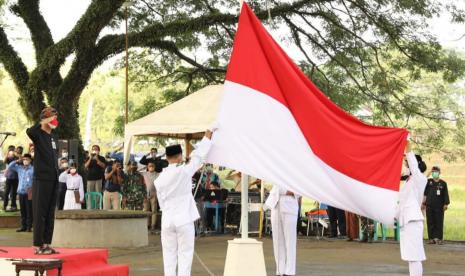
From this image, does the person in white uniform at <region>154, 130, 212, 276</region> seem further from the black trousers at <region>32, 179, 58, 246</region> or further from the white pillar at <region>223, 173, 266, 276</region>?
the black trousers at <region>32, 179, 58, 246</region>

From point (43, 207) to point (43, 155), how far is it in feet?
2.16

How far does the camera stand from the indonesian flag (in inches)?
404

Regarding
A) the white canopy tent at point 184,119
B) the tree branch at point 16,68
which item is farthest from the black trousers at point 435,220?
the tree branch at point 16,68

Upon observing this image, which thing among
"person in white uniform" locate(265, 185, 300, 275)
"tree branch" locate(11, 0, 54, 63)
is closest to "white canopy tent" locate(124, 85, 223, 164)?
"person in white uniform" locate(265, 185, 300, 275)

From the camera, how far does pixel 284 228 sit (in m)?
13.3

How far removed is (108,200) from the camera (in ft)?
78.1

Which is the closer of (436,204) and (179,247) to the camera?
(179,247)

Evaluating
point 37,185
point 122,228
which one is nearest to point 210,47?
point 122,228

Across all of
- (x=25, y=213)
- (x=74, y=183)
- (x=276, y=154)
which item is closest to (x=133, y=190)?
(x=74, y=183)

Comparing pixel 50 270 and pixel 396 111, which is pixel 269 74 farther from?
pixel 396 111

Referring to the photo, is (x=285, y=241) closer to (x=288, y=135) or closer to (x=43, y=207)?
(x=288, y=135)

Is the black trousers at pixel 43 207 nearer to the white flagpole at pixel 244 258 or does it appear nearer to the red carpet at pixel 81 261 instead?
the red carpet at pixel 81 261

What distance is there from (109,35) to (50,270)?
59.0ft

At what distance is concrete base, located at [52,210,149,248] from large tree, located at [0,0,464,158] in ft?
29.4
